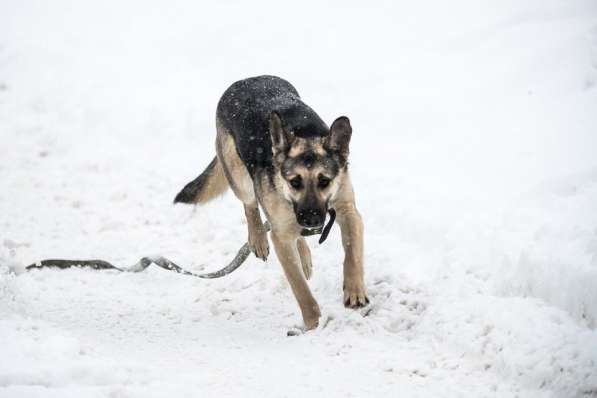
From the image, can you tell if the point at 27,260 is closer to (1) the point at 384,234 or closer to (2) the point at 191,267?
(2) the point at 191,267

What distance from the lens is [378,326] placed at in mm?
4414

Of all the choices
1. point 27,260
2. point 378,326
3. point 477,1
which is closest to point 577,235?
point 378,326

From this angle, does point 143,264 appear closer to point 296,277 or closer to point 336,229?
point 296,277

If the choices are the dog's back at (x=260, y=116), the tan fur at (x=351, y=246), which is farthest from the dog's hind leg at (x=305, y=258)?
the dog's back at (x=260, y=116)

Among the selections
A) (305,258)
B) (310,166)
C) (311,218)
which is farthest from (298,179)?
(305,258)

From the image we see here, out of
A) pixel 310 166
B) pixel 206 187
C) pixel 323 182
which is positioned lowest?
pixel 206 187

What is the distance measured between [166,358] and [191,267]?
1.71m

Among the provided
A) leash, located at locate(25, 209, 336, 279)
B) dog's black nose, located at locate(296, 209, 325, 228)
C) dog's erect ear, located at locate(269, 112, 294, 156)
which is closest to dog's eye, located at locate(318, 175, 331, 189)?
dog's black nose, located at locate(296, 209, 325, 228)

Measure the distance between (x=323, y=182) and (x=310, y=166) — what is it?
0.16 m

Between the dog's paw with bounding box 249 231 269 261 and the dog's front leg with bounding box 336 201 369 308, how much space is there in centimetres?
113

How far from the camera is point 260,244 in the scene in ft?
18.5

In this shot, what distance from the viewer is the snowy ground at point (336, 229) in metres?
3.81

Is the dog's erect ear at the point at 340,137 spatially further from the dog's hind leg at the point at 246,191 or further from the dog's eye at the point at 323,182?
the dog's hind leg at the point at 246,191

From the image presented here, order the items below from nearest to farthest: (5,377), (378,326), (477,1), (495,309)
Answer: (5,377) → (495,309) → (378,326) → (477,1)
